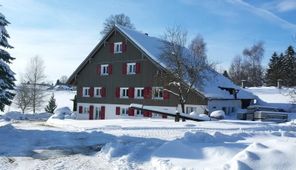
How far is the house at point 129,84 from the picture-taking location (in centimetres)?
4144

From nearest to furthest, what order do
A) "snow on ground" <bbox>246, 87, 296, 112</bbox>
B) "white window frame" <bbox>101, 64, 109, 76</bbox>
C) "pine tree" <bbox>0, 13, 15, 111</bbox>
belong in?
"pine tree" <bbox>0, 13, 15, 111</bbox>, "white window frame" <bbox>101, 64, 109, 76</bbox>, "snow on ground" <bbox>246, 87, 296, 112</bbox>

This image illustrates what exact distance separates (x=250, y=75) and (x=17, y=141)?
242 ft

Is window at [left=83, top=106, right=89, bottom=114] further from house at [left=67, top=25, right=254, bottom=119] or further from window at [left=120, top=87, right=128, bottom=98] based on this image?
window at [left=120, top=87, right=128, bottom=98]

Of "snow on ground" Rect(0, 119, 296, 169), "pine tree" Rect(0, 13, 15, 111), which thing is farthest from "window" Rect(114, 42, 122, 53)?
"snow on ground" Rect(0, 119, 296, 169)

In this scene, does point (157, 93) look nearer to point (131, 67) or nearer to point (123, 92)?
point (131, 67)

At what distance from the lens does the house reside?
4144 centimetres

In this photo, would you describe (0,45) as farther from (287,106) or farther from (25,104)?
(25,104)

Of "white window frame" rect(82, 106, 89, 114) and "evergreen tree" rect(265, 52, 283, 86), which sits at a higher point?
"evergreen tree" rect(265, 52, 283, 86)

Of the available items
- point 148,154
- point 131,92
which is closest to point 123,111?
point 131,92

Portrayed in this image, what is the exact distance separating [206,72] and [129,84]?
854cm

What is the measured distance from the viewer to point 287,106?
4825cm

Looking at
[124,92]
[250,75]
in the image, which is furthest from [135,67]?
[250,75]

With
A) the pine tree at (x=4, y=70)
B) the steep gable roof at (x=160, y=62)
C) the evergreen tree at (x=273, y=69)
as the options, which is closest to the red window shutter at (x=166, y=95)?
the steep gable roof at (x=160, y=62)

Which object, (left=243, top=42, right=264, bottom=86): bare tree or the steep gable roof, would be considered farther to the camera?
(left=243, top=42, right=264, bottom=86): bare tree
